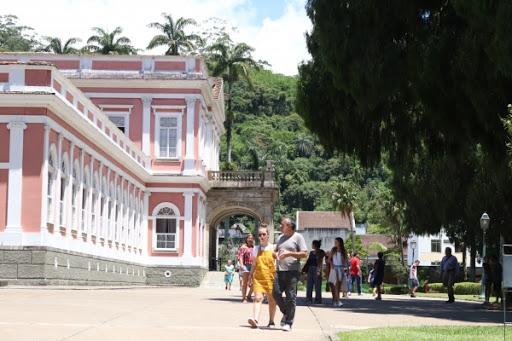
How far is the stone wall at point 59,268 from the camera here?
2750 cm

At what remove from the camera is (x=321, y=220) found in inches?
Answer: 4491

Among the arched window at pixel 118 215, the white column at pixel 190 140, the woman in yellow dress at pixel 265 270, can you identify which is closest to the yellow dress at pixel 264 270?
the woman in yellow dress at pixel 265 270

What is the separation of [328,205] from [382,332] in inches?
4287

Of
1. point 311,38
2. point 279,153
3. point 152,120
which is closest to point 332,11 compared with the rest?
point 311,38

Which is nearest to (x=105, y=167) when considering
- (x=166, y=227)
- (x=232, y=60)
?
(x=166, y=227)

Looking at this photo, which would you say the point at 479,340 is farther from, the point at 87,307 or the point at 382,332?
the point at 87,307

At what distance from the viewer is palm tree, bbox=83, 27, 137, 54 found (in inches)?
2530

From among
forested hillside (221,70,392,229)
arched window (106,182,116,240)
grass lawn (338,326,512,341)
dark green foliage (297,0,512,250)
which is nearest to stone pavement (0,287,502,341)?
grass lawn (338,326,512,341)

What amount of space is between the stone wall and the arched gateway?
361 inches

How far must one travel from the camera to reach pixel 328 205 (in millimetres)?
121812

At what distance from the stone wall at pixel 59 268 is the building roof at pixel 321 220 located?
219 ft

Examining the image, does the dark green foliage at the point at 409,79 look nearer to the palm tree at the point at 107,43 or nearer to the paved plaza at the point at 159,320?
the paved plaza at the point at 159,320

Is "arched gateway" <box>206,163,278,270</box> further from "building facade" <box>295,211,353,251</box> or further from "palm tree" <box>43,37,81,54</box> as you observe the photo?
"building facade" <box>295,211,353,251</box>

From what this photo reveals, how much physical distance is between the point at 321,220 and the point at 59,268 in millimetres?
85644
